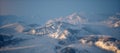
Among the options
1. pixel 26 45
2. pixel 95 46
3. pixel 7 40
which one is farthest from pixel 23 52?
pixel 95 46

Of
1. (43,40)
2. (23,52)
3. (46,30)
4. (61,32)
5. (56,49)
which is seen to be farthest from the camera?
(46,30)

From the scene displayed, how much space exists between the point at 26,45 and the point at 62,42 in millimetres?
17281

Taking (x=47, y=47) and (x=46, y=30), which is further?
(x=46, y=30)

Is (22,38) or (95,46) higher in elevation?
(22,38)

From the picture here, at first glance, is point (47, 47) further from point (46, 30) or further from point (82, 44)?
point (46, 30)

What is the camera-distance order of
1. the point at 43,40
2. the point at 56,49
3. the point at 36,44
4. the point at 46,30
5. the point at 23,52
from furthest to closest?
1. the point at 46,30
2. the point at 43,40
3. the point at 36,44
4. the point at 56,49
5. the point at 23,52

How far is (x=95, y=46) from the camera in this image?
81688 millimetres

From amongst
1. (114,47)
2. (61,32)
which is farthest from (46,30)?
(114,47)

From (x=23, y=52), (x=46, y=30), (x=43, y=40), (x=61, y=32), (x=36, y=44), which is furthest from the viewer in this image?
(x=46, y=30)

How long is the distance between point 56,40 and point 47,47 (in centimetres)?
1327

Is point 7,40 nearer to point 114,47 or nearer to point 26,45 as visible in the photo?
point 26,45

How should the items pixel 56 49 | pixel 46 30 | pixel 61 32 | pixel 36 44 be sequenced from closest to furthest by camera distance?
→ 1. pixel 56 49
2. pixel 36 44
3. pixel 61 32
4. pixel 46 30

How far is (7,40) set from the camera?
91312mm

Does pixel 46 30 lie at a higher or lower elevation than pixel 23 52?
higher
